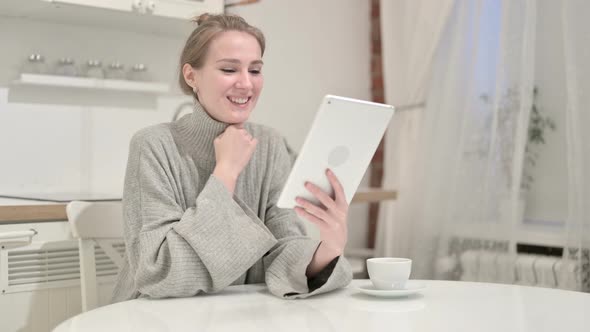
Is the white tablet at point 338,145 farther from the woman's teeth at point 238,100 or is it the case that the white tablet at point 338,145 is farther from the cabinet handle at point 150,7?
the cabinet handle at point 150,7

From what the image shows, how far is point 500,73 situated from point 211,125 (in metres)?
1.75

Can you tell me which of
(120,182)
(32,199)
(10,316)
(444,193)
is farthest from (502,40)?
(10,316)

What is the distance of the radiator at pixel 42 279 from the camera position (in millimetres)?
2037

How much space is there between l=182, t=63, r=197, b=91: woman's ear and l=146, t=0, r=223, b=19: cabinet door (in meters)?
1.13

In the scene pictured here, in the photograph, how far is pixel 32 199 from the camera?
7.58ft

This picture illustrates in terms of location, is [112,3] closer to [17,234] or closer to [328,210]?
[17,234]

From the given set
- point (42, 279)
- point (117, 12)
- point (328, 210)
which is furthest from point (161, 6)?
point (328, 210)

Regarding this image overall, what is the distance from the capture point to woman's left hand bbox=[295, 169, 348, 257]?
3.92ft

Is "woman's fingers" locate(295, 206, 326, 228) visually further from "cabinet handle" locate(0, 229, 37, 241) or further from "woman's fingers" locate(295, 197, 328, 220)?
"cabinet handle" locate(0, 229, 37, 241)

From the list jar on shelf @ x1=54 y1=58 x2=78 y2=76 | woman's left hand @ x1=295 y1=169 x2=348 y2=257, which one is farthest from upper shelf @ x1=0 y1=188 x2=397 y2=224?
woman's left hand @ x1=295 y1=169 x2=348 y2=257

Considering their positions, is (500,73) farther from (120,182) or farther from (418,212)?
(120,182)

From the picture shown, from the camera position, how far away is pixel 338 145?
1137mm

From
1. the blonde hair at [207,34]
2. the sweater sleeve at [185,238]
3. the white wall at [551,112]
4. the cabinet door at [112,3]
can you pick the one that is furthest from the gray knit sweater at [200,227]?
the white wall at [551,112]

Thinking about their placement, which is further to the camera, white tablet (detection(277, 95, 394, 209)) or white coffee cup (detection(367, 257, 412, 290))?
white coffee cup (detection(367, 257, 412, 290))
